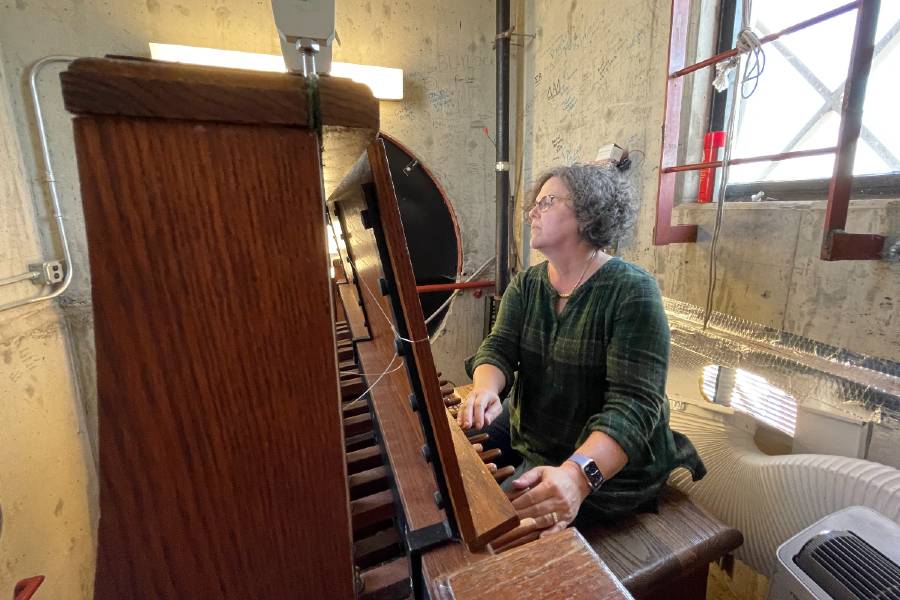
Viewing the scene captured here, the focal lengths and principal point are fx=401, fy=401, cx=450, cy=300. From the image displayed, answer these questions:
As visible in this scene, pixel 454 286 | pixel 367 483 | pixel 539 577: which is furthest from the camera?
pixel 454 286

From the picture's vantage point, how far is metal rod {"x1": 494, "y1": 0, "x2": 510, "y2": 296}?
2465mm

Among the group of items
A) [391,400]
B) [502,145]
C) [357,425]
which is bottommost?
[357,425]

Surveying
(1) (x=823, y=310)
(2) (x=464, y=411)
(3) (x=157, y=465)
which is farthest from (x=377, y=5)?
(3) (x=157, y=465)

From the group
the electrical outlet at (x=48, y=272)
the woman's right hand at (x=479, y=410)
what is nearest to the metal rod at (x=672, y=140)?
the woman's right hand at (x=479, y=410)

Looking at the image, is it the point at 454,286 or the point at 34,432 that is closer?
the point at 34,432

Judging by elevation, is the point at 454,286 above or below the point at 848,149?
below

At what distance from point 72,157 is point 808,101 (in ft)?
10.7

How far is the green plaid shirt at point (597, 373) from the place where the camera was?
1041mm

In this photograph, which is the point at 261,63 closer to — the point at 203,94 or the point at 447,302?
the point at 447,302

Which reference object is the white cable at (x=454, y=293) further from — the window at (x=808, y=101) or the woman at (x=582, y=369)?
the window at (x=808, y=101)

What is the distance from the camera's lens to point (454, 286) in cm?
283

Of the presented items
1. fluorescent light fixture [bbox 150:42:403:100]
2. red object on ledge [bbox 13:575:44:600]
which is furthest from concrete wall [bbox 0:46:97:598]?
red object on ledge [bbox 13:575:44:600]

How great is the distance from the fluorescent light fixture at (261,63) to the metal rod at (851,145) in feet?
5.23

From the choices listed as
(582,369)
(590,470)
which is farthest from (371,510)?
(582,369)
